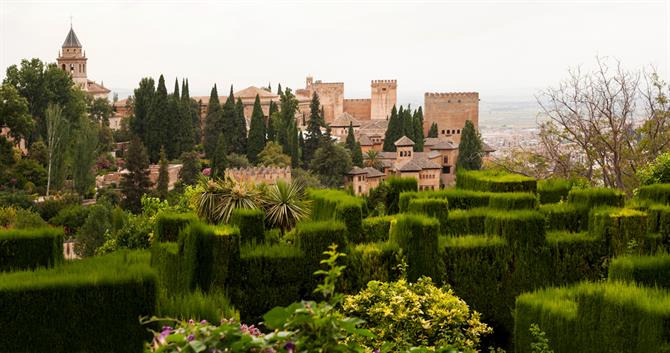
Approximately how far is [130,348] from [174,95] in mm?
63318

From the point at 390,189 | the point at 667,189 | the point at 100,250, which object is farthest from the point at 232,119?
the point at 667,189

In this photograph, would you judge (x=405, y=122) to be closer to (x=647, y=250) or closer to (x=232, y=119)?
(x=232, y=119)

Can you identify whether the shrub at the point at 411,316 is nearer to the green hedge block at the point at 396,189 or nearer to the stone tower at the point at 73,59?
the green hedge block at the point at 396,189

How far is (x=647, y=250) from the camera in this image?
1205 centimetres

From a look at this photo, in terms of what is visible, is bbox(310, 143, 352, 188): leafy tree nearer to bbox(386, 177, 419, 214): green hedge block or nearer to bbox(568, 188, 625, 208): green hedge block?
bbox(386, 177, 419, 214): green hedge block

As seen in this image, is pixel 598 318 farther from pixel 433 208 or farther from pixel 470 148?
pixel 470 148

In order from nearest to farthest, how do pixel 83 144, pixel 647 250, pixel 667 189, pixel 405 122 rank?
pixel 647 250 → pixel 667 189 → pixel 83 144 → pixel 405 122

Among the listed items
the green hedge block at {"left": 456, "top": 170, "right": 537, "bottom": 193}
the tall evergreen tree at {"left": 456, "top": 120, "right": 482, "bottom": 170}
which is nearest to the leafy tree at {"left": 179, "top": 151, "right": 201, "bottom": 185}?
the tall evergreen tree at {"left": 456, "top": 120, "right": 482, "bottom": 170}

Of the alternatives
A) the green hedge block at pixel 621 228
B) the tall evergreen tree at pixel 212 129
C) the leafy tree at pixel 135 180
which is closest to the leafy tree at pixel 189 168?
the leafy tree at pixel 135 180

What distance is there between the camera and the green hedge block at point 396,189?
16.5 m

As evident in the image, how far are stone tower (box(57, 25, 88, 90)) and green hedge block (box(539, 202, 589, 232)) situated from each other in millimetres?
93713

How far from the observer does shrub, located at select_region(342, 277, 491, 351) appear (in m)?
9.84

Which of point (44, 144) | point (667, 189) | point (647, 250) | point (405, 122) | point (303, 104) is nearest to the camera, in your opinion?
point (647, 250)

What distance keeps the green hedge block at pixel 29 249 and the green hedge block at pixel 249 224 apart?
3.30m
